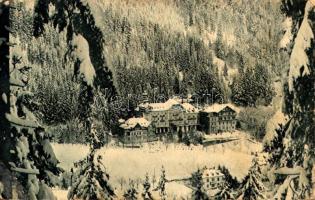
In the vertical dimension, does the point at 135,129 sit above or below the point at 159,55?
below

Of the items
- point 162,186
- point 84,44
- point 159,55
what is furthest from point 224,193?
point 84,44

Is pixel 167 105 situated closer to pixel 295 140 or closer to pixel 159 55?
pixel 159 55

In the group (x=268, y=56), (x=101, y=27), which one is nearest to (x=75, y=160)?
(x=101, y=27)

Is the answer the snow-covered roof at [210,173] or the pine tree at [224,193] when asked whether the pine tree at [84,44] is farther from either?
the pine tree at [224,193]

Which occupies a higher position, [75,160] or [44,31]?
[44,31]

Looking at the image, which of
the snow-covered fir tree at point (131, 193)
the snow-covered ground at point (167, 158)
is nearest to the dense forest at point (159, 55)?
the snow-covered ground at point (167, 158)

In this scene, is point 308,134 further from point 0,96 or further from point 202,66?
point 0,96

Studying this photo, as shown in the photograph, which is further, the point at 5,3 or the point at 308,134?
the point at 308,134
